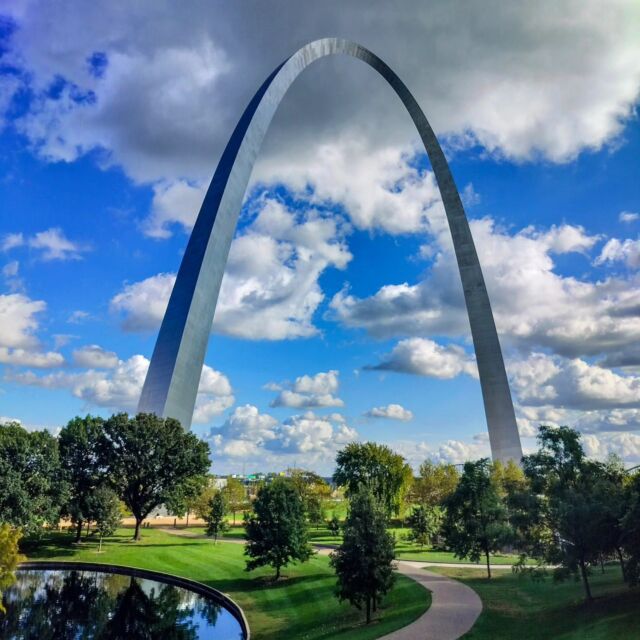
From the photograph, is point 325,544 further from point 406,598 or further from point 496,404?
point 406,598

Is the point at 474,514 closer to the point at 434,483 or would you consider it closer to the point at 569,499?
the point at 569,499

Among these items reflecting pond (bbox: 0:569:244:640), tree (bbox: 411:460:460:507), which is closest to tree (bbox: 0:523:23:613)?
reflecting pond (bbox: 0:569:244:640)

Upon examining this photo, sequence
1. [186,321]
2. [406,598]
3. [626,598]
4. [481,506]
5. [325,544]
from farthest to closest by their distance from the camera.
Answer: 1. [325,544]
2. [186,321]
3. [481,506]
4. [406,598]
5. [626,598]

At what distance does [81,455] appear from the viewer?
4397 centimetres

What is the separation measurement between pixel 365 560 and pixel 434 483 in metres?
42.7

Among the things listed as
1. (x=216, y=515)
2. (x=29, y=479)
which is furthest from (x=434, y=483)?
(x=29, y=479)

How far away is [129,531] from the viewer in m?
49.0

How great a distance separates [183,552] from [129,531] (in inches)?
526

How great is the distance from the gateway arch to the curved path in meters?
20.2

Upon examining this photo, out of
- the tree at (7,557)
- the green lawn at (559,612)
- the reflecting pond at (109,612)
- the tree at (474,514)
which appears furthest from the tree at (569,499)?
the tree at (7,557)

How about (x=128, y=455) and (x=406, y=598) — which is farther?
(x=128, y=455)

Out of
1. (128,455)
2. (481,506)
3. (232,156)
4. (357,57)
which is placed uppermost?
(357,57)

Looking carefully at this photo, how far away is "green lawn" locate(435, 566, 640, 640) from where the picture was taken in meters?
15.9

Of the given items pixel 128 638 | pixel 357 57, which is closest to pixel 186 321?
pixel 128 638
